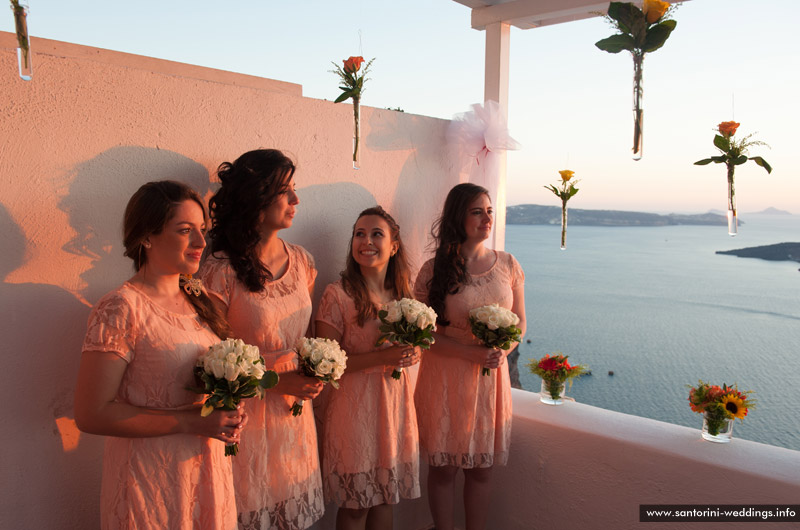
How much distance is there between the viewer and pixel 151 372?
86.3 inches

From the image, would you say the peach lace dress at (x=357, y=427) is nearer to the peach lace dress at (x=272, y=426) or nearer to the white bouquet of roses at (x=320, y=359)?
the peach lace dress at (x=272, y=426)

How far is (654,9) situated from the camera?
324cm

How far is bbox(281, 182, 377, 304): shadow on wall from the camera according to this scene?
3498mm

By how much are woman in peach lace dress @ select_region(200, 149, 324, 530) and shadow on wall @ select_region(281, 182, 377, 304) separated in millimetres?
531

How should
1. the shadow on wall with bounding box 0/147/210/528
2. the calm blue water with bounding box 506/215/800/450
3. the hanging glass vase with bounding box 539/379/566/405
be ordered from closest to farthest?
1. the shadow on wall with bounding box 0/147/210/528
2. the hanging glass vase with bounding box 539/379/566/405
3. the calm blue water with bounding box 506/215/800/450

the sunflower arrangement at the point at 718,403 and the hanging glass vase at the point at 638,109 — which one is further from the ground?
the hanging glass vase at the point at 638,109

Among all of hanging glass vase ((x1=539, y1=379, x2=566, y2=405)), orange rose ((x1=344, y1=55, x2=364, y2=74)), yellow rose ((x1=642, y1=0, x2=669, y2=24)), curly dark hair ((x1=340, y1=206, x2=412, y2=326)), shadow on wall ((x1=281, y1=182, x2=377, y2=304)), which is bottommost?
hanging glass vase ((x1=539, y1=379, x2=566, y2=405))

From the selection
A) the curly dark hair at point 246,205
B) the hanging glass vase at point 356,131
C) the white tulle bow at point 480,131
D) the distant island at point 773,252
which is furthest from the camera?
the distant island at point 773,252

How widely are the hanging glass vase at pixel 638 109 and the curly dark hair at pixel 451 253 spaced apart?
34.8 inches

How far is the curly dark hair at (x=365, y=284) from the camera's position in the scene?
3.28m

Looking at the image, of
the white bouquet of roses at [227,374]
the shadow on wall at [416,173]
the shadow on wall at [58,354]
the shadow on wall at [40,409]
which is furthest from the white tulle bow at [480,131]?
the shadow on wall at [40,409]

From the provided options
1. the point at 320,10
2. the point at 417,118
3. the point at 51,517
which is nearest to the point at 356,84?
the point at 417,118

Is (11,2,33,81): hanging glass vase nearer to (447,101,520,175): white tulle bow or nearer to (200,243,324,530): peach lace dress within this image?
(200,243,324,530): peach lace dress

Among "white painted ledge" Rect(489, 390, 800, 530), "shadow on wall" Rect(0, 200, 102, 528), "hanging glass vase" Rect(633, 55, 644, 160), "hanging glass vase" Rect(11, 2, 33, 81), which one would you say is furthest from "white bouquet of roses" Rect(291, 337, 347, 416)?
"hanging glass vase" Rect(633, 55, 644, 160)
